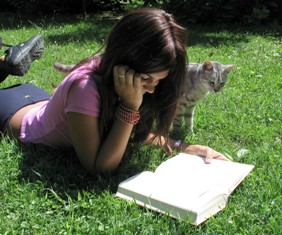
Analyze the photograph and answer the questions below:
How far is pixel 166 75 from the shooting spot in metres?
2.05

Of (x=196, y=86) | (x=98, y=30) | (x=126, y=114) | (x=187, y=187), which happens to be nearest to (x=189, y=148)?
(x=187, y=187)

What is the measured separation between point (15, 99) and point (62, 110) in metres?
0.76

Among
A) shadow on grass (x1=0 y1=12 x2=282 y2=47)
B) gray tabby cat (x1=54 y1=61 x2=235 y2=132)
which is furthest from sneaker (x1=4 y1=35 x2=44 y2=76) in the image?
shadow on grass (x1=0 y1=12 x2=282 y2=47)

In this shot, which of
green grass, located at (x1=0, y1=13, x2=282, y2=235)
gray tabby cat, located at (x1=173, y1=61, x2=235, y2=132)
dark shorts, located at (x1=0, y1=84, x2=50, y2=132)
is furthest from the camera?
gray tabby cat, located at (x1=173, y1=61, x2=235, y2=132)

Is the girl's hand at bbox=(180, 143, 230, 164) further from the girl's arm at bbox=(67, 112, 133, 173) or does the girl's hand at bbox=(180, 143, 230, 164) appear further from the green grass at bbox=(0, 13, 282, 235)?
the girl's arm at bbox=(67, 112, 133, 173)

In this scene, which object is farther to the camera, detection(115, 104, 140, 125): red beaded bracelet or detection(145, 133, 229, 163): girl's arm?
detection(145, 133, 229, 163): girl's arm

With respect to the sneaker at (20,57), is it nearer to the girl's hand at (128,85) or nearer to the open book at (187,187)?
the girl's hand at (128,85)

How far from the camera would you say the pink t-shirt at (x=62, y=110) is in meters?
2.04

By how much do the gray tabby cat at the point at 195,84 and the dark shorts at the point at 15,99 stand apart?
1.27 feet

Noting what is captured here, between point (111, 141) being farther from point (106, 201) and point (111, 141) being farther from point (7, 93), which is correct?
point (7, 93)

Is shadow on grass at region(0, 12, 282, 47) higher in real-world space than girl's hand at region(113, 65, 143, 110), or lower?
lower

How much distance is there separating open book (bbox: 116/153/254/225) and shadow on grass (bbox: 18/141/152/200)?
0.14 metres

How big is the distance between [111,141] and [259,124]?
5.47 feet

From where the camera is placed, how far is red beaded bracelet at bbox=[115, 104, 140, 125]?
2.09 m
